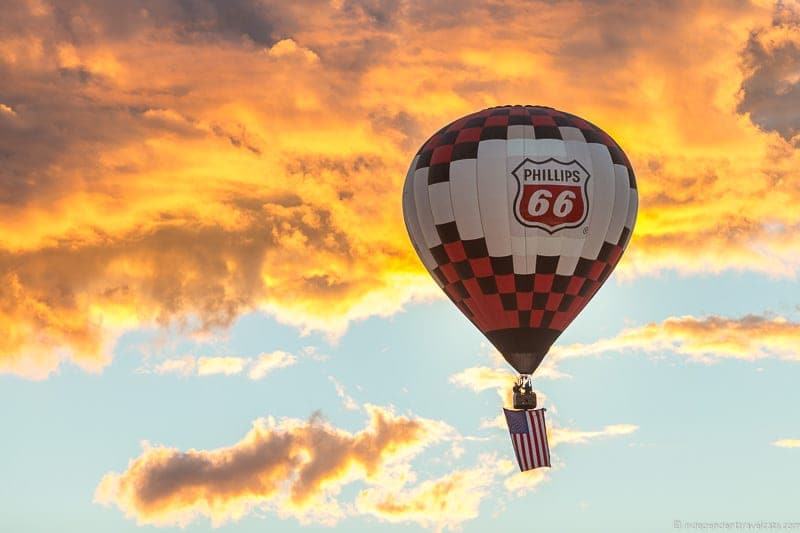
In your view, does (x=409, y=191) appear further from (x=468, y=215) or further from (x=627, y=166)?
(x=627, y=166)

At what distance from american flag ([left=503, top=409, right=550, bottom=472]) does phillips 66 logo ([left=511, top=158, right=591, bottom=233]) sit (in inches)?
266

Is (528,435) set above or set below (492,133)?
below

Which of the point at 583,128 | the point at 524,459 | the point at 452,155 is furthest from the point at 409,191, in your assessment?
the point at 524,459

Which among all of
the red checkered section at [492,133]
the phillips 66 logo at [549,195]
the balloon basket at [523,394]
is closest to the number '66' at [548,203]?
the phillips 66 logo at [549,195]

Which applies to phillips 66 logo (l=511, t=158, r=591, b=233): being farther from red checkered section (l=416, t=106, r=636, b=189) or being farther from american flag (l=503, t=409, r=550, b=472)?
american flag (l=503, t=409, r=550, b=472)

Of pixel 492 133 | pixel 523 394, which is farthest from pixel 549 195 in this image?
pixel 523 394

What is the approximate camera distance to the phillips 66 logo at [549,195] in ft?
215

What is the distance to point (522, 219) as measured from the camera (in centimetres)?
6544

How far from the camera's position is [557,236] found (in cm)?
6575

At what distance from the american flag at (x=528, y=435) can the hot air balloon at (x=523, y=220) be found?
44cm

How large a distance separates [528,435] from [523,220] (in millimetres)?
7798

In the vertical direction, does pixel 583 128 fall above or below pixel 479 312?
above

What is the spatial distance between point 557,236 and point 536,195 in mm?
1707

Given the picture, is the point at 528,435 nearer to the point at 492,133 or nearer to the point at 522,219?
the point at 522,219
